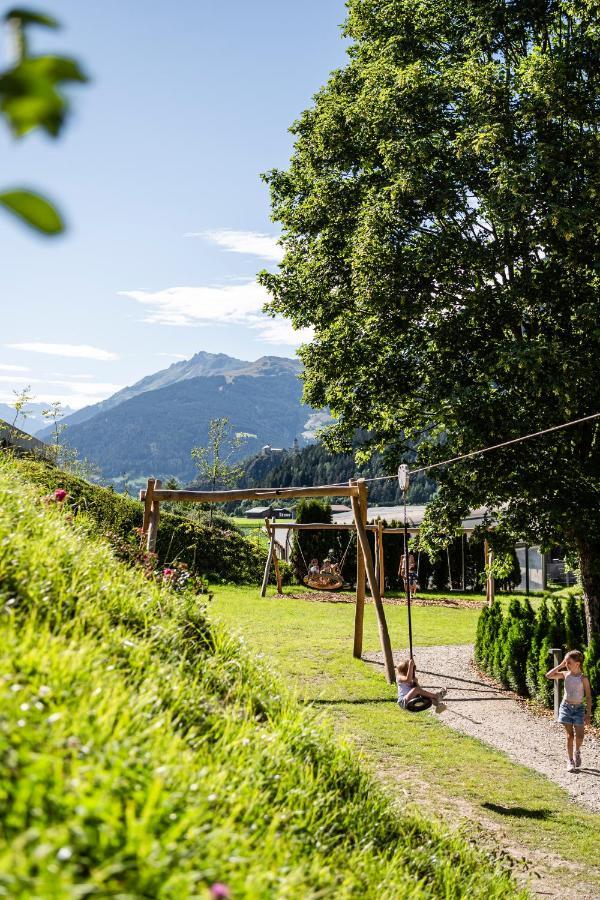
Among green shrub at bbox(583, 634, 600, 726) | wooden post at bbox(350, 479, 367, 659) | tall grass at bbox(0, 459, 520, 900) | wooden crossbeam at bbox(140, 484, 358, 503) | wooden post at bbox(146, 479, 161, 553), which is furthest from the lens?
wooden post at bbox(350, 479, 367, 659)

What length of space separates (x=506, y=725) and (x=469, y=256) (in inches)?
283

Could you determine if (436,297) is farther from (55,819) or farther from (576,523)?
(55,819)

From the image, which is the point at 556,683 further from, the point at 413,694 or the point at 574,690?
the point at 413,694

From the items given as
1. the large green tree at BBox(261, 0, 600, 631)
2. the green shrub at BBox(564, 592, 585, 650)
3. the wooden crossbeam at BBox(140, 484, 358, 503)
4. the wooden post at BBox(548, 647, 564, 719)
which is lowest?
the wooden post at BBox(548, 647, 564, 719)

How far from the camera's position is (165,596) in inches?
231

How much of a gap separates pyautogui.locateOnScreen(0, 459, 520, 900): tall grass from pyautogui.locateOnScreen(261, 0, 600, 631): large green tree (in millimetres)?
7465

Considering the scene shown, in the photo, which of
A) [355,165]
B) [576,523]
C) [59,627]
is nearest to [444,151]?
[355,165]

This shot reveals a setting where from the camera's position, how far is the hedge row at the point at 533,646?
1199 cm

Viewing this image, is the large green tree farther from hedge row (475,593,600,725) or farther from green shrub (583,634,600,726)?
green shrub (583,634,600,726)

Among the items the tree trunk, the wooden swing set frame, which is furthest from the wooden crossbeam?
the tree trunk

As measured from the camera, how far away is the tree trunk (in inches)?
523

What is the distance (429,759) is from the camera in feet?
30.3

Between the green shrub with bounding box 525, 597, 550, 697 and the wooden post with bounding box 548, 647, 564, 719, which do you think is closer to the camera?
the wooden post with bounding box 548, 647, 564, 719

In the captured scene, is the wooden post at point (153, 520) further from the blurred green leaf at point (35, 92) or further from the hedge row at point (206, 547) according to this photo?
the hedge row at point (206, 547)
